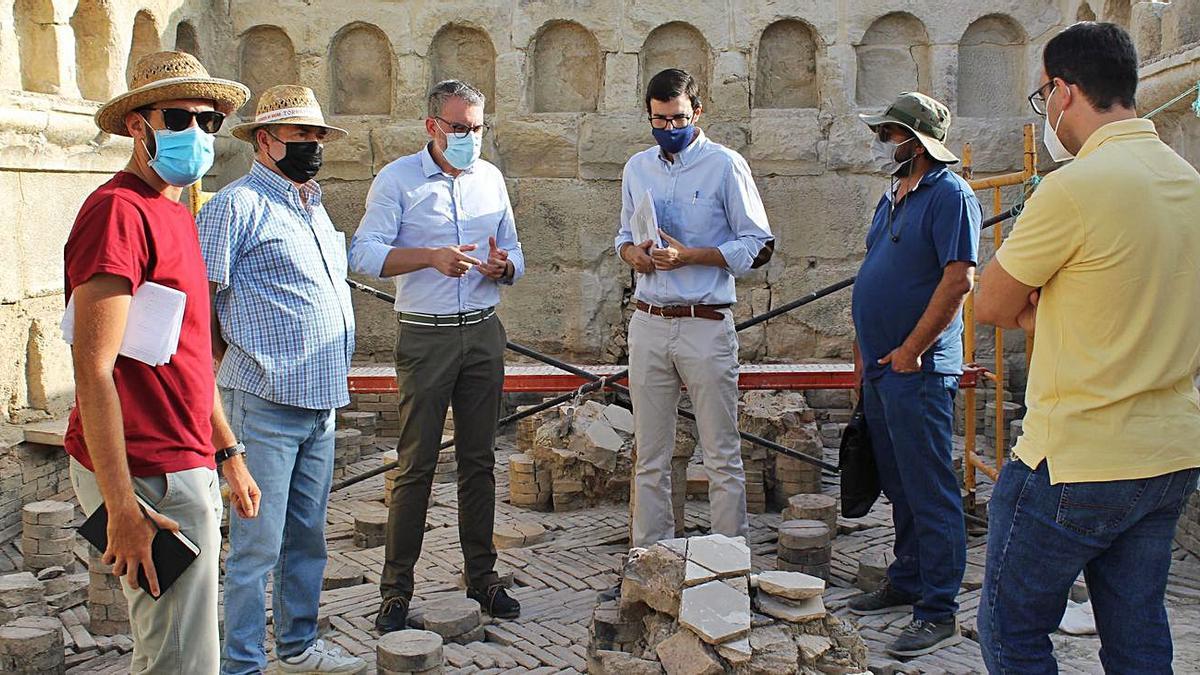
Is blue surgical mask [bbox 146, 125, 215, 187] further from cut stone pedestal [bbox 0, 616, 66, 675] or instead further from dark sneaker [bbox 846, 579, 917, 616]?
dark sneaker [bbox 846, 579, 917, 616]

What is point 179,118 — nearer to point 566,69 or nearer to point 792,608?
point 792,608

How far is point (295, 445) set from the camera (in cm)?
387

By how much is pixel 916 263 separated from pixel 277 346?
2375 mm

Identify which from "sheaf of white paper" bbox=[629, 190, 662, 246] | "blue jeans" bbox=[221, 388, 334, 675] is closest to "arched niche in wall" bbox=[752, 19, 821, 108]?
"sheaf of white paper" bbox=[629, 190, 662, 246]

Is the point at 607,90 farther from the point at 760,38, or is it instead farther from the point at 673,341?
the point at 673,341

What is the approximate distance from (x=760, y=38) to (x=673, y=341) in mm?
4150

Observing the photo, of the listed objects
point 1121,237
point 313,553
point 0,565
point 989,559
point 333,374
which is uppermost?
point 1121,237

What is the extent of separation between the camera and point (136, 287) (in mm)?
2809

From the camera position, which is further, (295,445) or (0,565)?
(0,565)

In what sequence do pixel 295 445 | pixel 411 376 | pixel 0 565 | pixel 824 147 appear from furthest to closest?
pixel 824 147 → pixel 0 565 → pixel 411 376 → pixel 295 445

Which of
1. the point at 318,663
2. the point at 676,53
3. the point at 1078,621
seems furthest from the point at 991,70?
the point at 318,663

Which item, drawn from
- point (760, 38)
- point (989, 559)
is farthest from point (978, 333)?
point (989, 559)

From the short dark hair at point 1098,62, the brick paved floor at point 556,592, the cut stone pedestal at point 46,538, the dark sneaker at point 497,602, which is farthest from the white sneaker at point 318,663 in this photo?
the short dark hair at point 1098,62

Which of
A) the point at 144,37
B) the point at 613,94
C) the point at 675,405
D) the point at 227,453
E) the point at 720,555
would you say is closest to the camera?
the point at 227,453
